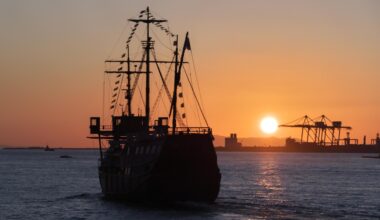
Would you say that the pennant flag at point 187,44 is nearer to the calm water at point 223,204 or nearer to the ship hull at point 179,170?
the ship hull at point 179,170

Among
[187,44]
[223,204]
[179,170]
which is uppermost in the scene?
[187,44]

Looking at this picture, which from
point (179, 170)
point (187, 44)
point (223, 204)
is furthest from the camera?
point (223, 204)

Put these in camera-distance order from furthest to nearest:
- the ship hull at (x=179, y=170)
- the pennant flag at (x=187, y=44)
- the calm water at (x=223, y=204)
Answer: the pennant flag at (x=187, y=44) < the ship hull at (x=179, y=170) < the calm water at (x=223, y=204)

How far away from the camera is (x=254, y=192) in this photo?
94312mm

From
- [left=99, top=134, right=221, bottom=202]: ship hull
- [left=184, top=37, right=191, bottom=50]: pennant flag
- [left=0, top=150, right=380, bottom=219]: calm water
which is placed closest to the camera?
[left=0, top=150, right=380, bottom=219]: calm water

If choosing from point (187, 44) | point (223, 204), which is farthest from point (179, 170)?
point (187, 44)

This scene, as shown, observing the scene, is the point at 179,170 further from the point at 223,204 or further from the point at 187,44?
the point at 187,44

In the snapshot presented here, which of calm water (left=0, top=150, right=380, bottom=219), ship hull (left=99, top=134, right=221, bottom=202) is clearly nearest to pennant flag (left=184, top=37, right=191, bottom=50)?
ship hull (left=99, top=134, right=221, bottom=202)

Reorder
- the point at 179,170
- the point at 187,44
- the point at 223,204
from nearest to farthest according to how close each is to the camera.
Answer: the point at 179,170
the point at 187,44
the point at 223,204

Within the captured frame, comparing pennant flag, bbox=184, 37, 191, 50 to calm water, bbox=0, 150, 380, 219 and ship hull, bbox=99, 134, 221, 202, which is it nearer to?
ship hull, bbox=99, 134, 221, 202

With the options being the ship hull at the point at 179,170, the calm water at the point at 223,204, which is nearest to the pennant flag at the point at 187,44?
the ship hull at the point at 179,170

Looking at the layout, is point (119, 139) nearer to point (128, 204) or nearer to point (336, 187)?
point (128, 204)

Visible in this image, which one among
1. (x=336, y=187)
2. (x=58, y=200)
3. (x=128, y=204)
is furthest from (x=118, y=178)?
(x=336, y=187)

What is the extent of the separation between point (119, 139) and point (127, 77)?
11.0m
